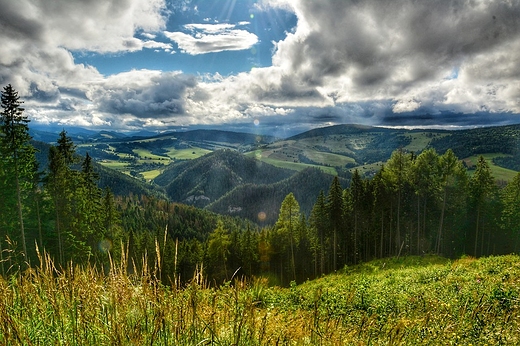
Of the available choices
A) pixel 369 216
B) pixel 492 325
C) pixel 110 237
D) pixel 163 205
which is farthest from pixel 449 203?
pixel 163 205

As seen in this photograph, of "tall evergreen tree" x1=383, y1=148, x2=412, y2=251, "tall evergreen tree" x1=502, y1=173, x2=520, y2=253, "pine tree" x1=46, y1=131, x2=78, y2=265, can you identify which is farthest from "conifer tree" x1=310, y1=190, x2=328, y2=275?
"pine tree" x1=46, y1=131, x2=78, y2=265

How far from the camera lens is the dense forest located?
88.7ft

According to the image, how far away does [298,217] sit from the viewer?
2067 inches

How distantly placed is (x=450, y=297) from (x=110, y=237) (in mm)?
39411

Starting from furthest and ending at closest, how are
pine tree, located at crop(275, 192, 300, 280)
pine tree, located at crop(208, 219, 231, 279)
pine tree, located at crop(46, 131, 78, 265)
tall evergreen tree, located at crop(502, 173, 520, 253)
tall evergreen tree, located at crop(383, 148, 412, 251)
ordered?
pine tree, located at crop(208, 219, 231, 279) → pine tree, located at crop(275, 192, 300, 280) → tall evergreen tree, located at crop(502, 173, 520, 253) → tall evergreen tree, located at crop(383, 148, 412, 251) → pine tree, located at crop(46, 131, 78, 265)

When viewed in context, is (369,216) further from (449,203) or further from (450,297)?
(450,297)

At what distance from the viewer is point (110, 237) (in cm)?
3844

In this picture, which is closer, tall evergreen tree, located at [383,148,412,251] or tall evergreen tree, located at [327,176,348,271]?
tall evergreen tree, located at [383,148,412,251]

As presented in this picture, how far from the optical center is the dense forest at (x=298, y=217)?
27.0m

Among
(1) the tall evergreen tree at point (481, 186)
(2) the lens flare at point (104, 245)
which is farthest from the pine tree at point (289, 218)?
(1) the tall evergreen tree at point (481, 186)

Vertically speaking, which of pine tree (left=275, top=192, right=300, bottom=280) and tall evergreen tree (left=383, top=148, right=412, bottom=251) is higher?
tall evergreen tree (left=383, top=148, right=412, bottom=251)

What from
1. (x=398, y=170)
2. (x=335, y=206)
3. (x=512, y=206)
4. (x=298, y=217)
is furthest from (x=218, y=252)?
(x=512, y=206)

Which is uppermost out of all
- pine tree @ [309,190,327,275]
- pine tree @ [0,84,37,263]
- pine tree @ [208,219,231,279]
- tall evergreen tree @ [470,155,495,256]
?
pine tree @ [0,84,37,263]

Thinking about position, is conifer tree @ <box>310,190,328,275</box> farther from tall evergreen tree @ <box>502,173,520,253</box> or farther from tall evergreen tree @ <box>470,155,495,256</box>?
tall evergreen tree @ <box>502,173,520,253</box>
